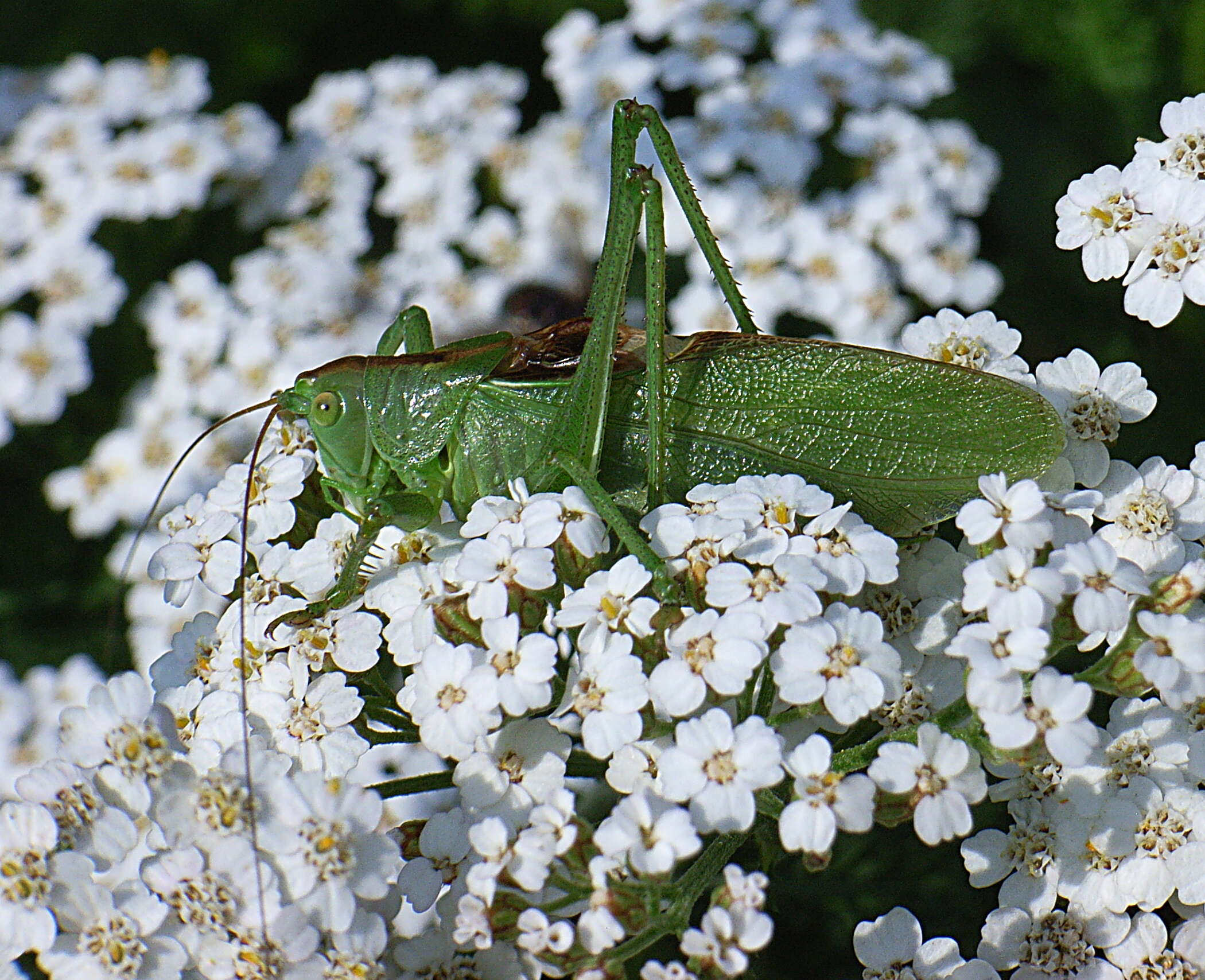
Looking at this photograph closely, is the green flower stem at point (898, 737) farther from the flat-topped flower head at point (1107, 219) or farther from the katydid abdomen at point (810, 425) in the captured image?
the flat-topped flower head at point (1107, 219)

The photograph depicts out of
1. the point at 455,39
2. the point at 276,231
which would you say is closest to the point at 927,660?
the point at 276,231

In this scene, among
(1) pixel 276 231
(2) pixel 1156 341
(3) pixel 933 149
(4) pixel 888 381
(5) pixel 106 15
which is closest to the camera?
(4) pixel 888 381

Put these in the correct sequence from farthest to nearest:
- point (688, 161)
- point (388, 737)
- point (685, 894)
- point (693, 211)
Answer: point (688, 161), point (693, 211), point (388, 737), point (685, 894)

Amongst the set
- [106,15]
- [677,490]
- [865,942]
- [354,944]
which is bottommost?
[865,942]

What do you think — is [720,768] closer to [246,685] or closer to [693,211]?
[246,685]

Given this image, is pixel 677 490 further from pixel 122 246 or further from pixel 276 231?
pixel 122 246

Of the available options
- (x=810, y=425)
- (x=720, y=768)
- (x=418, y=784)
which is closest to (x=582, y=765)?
(x=418, y=784)
